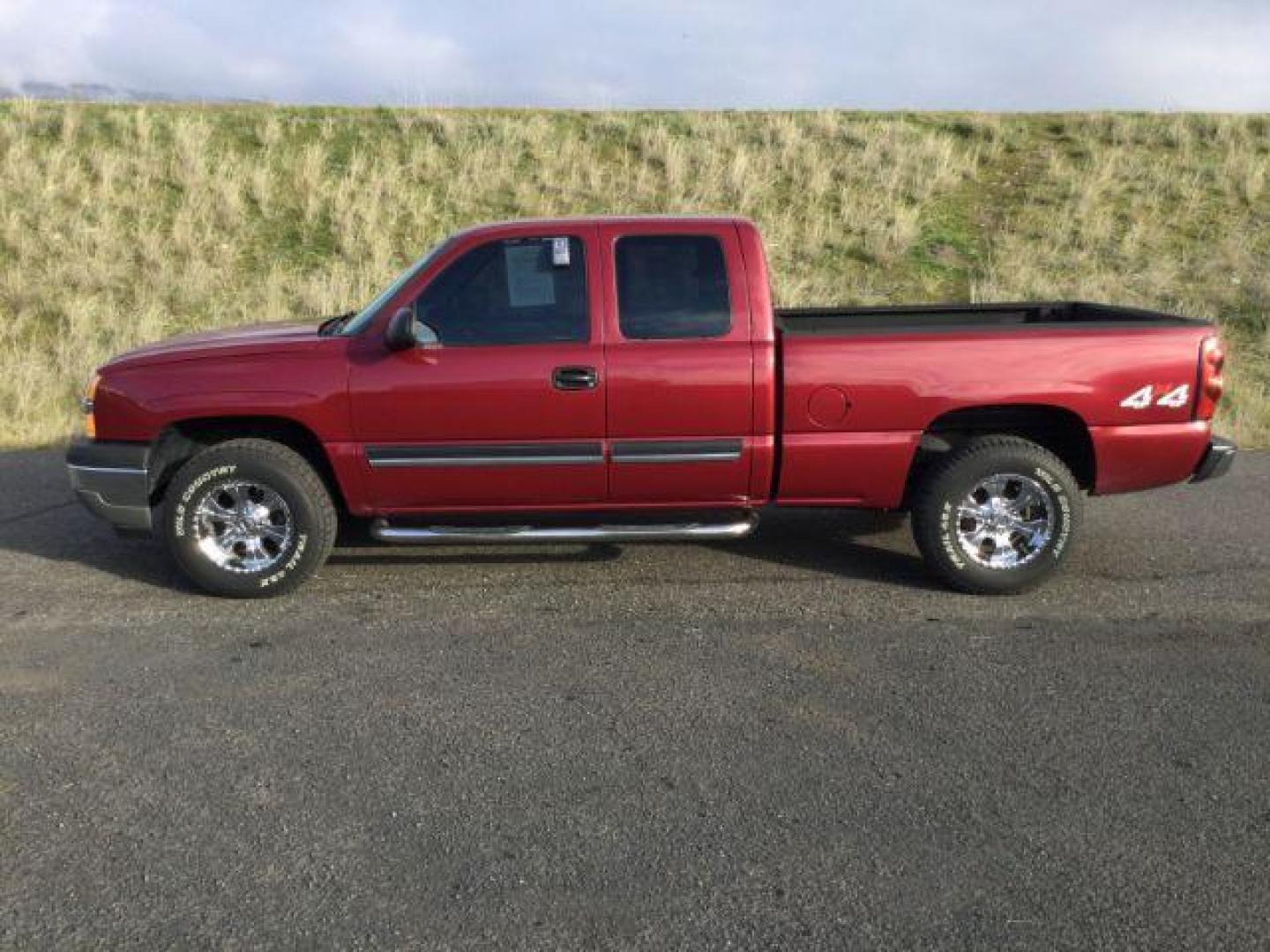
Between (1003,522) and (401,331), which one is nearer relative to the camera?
(401,331)

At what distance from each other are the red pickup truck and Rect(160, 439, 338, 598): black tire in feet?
0.03

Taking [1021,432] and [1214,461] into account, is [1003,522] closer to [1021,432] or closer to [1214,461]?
[1021,432]

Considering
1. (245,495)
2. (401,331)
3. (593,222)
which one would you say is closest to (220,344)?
(245,495)

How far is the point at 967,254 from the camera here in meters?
17.5

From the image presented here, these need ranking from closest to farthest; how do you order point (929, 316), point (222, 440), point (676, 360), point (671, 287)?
point (676, 360), point (671, 287), point (222, 440), point (929, 316)

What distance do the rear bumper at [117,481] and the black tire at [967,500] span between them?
3.81m

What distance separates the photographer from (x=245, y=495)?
18.8 feet

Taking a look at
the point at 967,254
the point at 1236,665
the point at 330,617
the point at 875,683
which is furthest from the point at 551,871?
the point at 967,254

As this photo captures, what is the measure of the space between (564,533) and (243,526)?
159 cm

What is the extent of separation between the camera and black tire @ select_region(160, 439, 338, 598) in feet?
18.5

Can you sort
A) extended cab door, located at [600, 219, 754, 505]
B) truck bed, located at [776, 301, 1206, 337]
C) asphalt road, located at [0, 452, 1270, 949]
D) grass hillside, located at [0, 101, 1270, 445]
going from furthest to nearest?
grass hillside, located at [0, 101, 1270, 445]
truck bed, located at [776, 301, 1206, 337]
extended cab door, located at [600, 219, 754, 505]
asphalt road, located at [0, 452, 1270, 949]

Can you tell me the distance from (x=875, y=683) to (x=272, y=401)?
10.2 feet

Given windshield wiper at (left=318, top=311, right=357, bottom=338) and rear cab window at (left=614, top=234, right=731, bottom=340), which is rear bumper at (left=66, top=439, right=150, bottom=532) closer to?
windshield wiper at (left=318, top=311, right=357, bottom=338)

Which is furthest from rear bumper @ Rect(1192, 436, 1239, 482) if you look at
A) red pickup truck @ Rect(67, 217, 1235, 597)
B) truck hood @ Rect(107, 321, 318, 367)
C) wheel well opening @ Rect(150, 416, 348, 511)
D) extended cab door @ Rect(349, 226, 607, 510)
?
truck hood @ Rect(107, 321, 318, 367)
